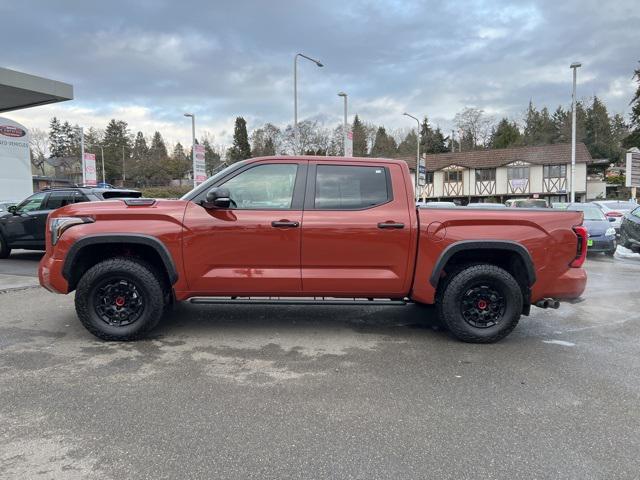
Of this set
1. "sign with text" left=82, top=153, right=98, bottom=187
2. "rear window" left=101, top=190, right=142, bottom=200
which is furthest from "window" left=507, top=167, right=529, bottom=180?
"rear window" left=101, top=190, right=142, bottom=200

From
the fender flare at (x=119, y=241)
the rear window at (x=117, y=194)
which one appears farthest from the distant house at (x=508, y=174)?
the fender flare at (x=119, y=241)

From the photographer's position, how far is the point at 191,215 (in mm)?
4715

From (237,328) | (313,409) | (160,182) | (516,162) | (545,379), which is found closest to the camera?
(313,409)

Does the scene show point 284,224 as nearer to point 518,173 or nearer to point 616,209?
point 616,209

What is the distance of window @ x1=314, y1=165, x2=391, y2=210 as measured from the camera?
4828 millimetres

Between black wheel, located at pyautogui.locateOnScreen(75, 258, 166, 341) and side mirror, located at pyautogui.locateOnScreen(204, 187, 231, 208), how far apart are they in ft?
3.22

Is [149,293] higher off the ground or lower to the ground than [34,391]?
higher

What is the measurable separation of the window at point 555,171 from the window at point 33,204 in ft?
154

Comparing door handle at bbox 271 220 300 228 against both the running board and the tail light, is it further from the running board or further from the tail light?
the tail light

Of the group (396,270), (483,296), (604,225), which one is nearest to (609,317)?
(483,296)

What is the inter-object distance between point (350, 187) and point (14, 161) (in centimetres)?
1922

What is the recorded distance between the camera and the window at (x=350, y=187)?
4.83 m

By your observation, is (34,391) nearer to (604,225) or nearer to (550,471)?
(550,471)

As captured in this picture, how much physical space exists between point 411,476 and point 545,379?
200 centimetres
